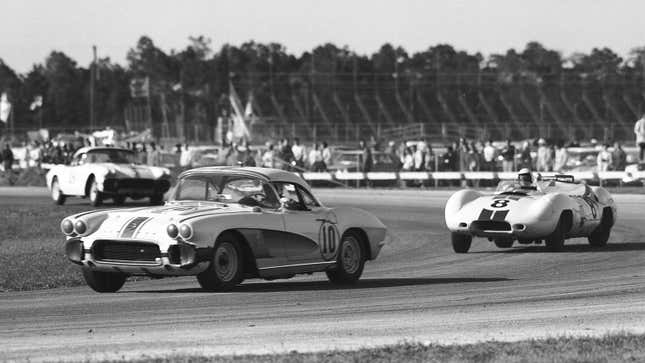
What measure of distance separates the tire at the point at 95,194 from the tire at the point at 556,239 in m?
12.5

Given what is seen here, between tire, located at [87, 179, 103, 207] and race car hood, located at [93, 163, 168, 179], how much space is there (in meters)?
0.43

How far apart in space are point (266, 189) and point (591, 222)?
6.83 metres

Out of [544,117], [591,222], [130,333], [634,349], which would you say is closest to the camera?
[634,349]

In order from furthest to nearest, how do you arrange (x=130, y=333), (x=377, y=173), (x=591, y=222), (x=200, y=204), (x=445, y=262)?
(x=377, y=173) < (x=591, y=222) < (x=445, y=262) < (x=200, y=204) < (x=130, y=333)

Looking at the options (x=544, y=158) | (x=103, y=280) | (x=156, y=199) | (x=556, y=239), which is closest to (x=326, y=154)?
(x=544, y=158)

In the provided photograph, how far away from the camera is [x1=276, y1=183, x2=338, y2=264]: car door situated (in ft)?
42.7

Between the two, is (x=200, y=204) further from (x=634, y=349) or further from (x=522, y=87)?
(x=522, y=87)

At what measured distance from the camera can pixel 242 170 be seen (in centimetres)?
1319

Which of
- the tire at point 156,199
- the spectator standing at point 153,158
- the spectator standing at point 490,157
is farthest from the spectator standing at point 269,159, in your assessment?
the tire at point 156,199

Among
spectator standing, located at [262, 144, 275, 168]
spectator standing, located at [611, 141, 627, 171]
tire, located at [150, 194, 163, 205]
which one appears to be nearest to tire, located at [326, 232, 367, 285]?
tire, located at [150, 194, 163, 205]

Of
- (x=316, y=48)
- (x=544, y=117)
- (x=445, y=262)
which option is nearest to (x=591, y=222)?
(x=445, y=262)

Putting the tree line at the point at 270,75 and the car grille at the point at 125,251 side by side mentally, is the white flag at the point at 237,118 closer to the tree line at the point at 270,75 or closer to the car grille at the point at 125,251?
the tree line at the point at 270,75

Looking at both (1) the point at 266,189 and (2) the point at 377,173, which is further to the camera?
(2) the point at 377,173

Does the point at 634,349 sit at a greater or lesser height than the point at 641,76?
lesser
